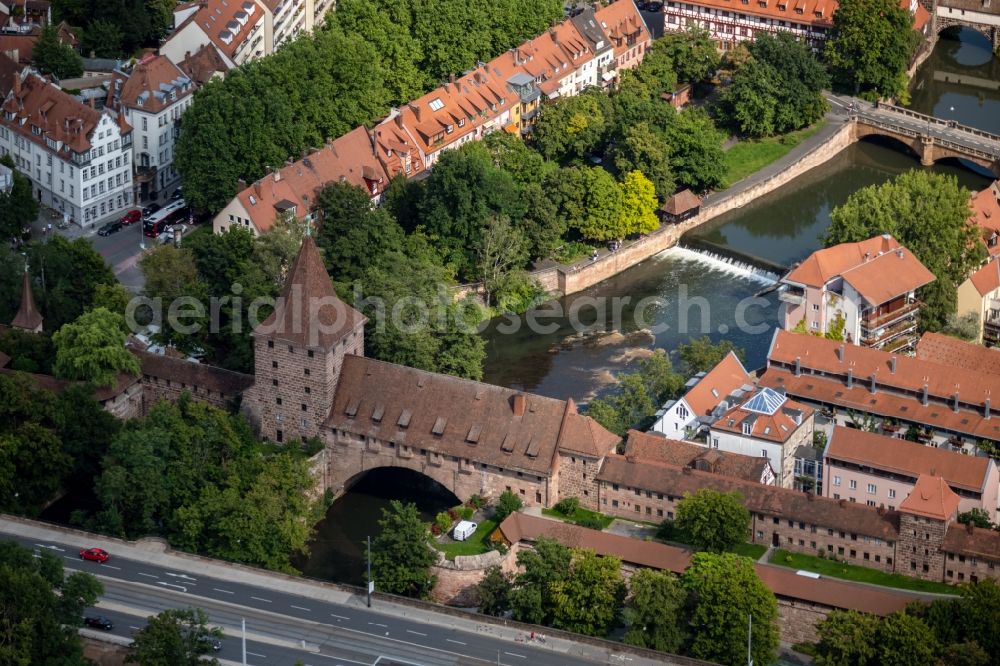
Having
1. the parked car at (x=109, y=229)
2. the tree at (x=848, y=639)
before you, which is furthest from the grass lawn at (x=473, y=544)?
the parked car at (x=109, y=229)

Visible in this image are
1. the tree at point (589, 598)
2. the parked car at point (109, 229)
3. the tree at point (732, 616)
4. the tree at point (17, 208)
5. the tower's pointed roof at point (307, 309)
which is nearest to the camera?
the tree at point (732, 616)

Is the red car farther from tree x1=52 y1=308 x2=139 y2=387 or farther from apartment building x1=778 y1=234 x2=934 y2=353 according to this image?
apartment building x1=778 y1=234 x2=934 y2=353

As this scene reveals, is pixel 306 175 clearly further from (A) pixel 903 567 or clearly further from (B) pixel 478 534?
(A) pixel 903 567

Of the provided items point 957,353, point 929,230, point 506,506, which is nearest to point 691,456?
point 506,506

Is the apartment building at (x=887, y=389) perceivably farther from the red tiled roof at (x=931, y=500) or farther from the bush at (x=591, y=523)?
the bush at (x=591, y=523)

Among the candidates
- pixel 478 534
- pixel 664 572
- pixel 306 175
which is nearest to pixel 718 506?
pixel 664 572

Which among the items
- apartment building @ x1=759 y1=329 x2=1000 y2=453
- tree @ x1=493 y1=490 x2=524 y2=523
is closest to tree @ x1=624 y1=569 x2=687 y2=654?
tree @ x1=493 y1=490 x2=524 y2=523
